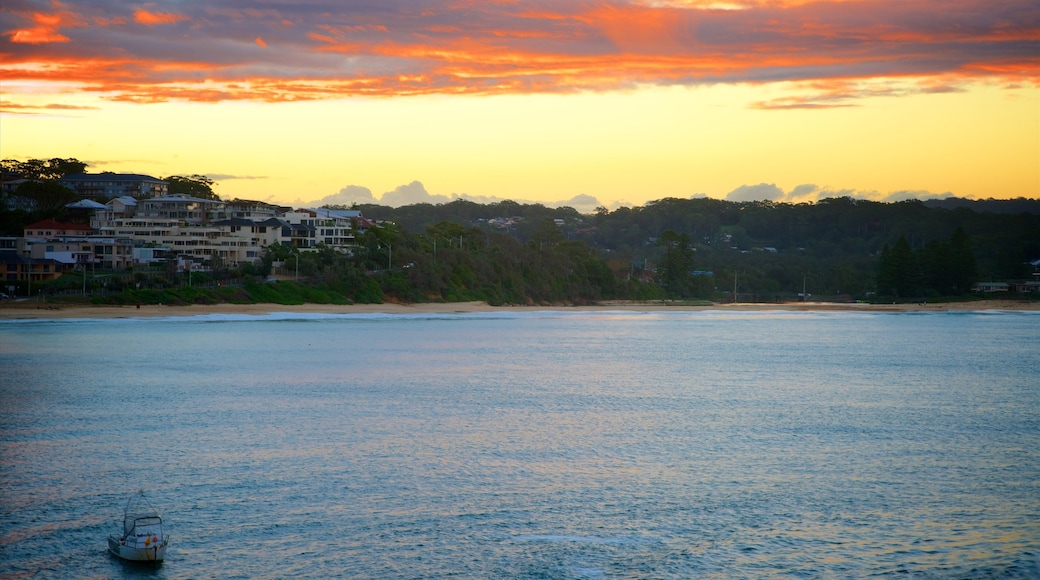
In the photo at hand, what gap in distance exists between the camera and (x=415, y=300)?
12231 centimetres

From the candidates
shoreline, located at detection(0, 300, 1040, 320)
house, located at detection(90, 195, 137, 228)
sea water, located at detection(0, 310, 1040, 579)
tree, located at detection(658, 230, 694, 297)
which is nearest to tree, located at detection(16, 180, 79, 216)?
house, located at detection(90, 195, 137, 228)

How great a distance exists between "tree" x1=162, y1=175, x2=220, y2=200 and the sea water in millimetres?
105868

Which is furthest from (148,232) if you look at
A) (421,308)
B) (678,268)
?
(678,268)

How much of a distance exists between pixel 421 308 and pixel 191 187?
60.1 m

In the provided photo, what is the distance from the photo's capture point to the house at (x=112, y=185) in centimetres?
14550

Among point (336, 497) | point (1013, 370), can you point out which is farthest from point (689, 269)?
point (336, 497)

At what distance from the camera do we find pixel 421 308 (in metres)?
118

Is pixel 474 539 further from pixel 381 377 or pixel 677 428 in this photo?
pixel 381 377

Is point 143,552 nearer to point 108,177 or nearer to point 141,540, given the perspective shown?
point 141,540

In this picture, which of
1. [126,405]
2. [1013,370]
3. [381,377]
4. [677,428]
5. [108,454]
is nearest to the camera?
[108,454]

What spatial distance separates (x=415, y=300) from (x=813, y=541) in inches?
4157

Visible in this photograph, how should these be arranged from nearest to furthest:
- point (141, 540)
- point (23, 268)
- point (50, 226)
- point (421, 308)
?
point (141, 540), point (23, 268), point (50, 226), point (421, 308)

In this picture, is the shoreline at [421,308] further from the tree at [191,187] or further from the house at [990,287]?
the tree at [191,187]

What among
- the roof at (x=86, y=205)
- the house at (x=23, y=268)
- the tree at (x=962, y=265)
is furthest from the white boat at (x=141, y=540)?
the tree at (x=962, y=265)
